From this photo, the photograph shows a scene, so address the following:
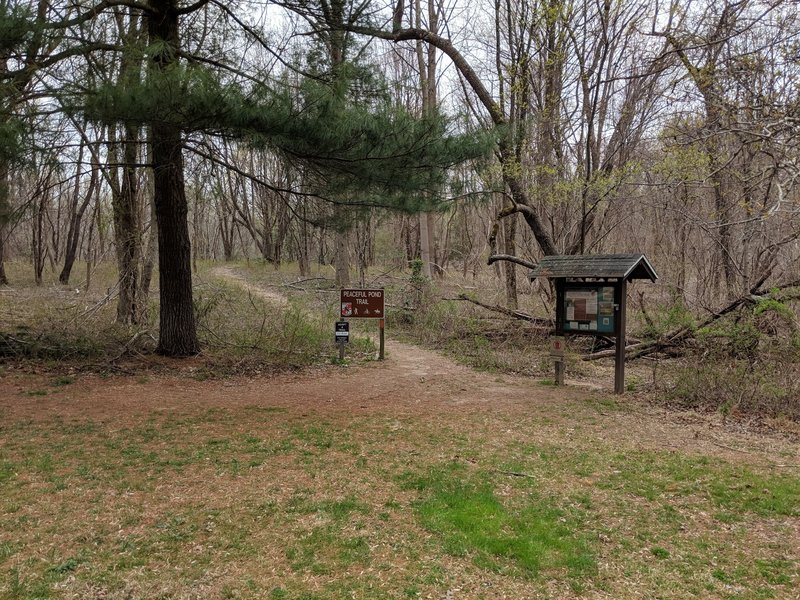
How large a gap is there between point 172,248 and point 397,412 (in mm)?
4818

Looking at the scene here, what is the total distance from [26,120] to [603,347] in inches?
426

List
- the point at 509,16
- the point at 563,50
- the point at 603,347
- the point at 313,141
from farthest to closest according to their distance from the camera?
the point at 509,16 → the point at 563,50 → the point at 603,347 → the point at 313,141

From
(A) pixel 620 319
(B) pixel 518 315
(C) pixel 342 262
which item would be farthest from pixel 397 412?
(C) pixel 342 262

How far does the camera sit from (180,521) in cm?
378

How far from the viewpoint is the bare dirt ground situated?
5426 millimetres

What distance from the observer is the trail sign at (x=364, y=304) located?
10688 millimetres

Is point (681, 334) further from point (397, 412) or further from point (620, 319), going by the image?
point (397, 412)

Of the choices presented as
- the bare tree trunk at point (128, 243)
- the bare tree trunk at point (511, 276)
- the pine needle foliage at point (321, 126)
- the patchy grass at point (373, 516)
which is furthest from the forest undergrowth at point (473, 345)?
the pine needle foliage at point (321, 126)

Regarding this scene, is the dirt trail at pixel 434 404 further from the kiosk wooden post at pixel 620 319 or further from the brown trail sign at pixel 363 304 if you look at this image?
the brown trail sign at pixel 363 304

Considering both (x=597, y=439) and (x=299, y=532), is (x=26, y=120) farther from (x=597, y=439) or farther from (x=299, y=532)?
(x=597, y=439)

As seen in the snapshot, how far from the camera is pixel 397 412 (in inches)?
280

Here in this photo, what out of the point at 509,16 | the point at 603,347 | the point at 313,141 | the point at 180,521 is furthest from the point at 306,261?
the point at 180,521

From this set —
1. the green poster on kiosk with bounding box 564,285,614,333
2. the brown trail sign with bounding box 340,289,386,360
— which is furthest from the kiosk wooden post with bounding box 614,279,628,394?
the brown trail sign with bounding box 340,289,386,360

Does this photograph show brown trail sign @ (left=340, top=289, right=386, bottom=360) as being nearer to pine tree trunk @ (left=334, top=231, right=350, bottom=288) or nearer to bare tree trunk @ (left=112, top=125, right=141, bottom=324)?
bare tree trunk @ (left=112, top=125, right=141, bottom=324)
